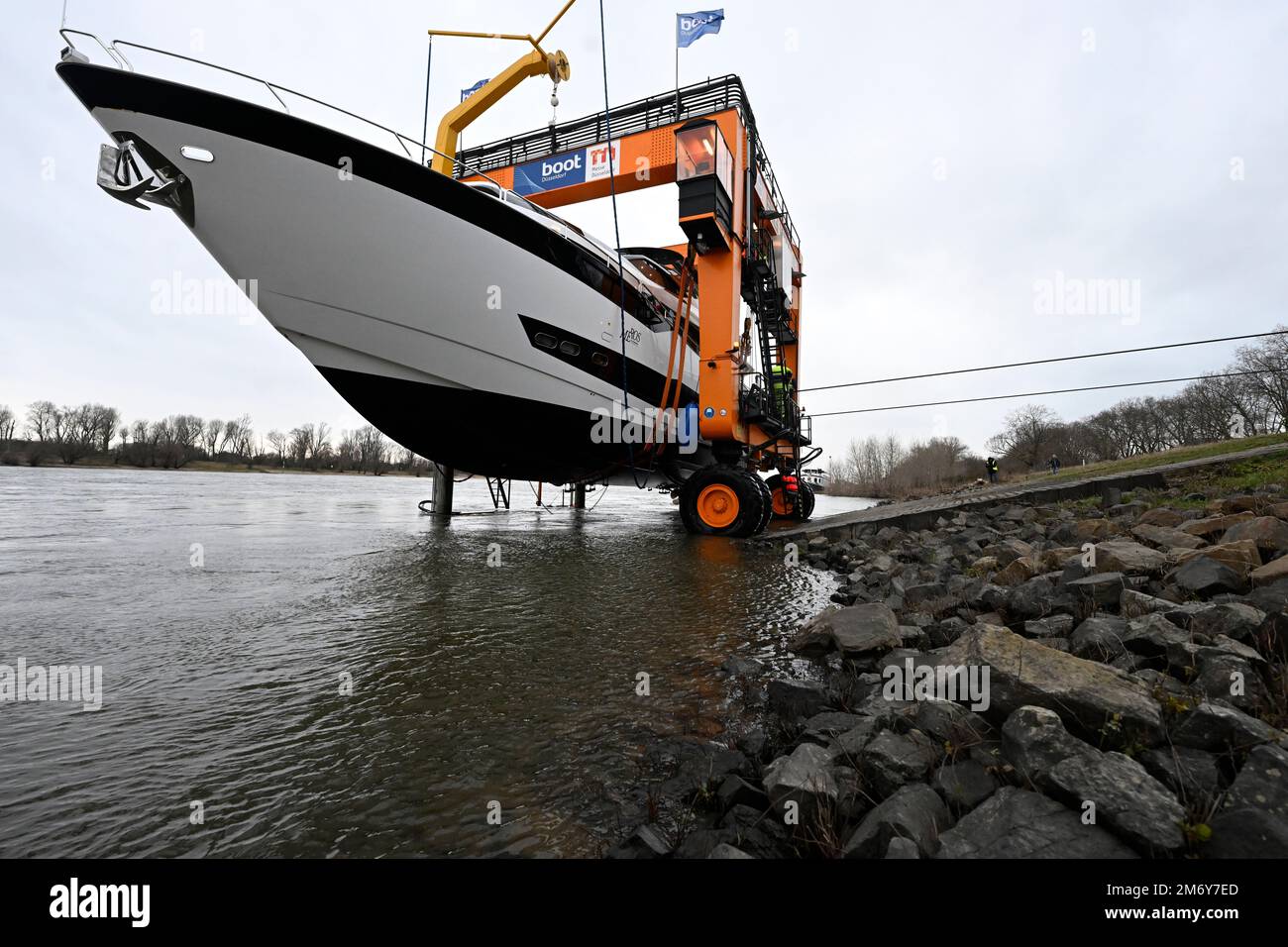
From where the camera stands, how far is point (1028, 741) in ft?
4.58

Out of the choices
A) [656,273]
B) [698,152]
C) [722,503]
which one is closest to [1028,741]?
[722,503]

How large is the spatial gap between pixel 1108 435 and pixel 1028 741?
254ft

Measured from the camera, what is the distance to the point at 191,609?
3527 millimetres

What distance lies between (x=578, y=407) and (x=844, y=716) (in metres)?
6.55

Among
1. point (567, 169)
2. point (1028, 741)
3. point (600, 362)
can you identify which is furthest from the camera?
point (567, 169)

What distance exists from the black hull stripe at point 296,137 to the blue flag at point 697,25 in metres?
6.09

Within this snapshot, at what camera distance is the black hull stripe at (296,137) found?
16.4 feet

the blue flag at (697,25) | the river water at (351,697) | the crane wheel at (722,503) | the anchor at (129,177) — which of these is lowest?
the river water at (351,697)
